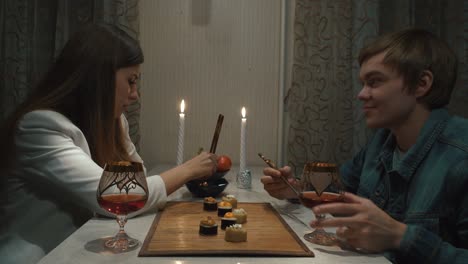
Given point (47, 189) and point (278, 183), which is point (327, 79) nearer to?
point (278, 183)

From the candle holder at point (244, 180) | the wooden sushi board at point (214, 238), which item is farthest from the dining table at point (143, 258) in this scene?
the candle holder at point (244, 180)

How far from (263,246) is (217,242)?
0.10 meters

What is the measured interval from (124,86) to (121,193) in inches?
23.9

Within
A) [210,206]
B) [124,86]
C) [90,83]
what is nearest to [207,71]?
[124,86]

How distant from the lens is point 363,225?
86 cm

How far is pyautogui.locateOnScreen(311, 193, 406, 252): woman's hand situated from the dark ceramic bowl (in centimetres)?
53

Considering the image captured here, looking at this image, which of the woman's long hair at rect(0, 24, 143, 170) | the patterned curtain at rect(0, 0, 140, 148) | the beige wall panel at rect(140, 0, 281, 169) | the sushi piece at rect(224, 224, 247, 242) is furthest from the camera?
the beige wall panel at rect(140, 0, 281, 169)

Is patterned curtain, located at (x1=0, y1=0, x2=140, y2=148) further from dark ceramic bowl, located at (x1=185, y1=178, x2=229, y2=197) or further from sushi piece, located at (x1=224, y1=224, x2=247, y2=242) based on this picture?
sushi piece, located at (x1=224, y1=224, x2=247, y2=242)

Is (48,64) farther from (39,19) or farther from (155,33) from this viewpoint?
(155,33)

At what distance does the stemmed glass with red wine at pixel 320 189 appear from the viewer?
923 mm

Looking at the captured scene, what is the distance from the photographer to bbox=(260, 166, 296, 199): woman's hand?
131cm

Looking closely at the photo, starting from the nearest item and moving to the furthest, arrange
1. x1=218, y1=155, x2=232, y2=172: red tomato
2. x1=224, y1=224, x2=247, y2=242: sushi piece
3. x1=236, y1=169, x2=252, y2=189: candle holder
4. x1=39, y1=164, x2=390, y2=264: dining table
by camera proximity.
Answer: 1. x1=39, y1=164, x2=390, y2=264: dining table
2. x1=224, y1=224, x2=247, y2=242: sushi piece
3. x1=218, y1=155, x2=232, y2=172: red tomato
4. x1=236, y1=169, x2=252, y2=189: candle holder

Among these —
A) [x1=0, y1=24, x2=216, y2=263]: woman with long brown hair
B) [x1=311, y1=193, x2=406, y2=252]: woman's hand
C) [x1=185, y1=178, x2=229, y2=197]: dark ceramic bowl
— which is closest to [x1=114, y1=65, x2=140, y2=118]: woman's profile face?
[x1=0, y1=24, x2=216, y2=263]: woman with long brown hair

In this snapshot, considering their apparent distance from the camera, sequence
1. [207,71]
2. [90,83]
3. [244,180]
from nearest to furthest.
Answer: [90,83]
[244,180]
[207,71]
